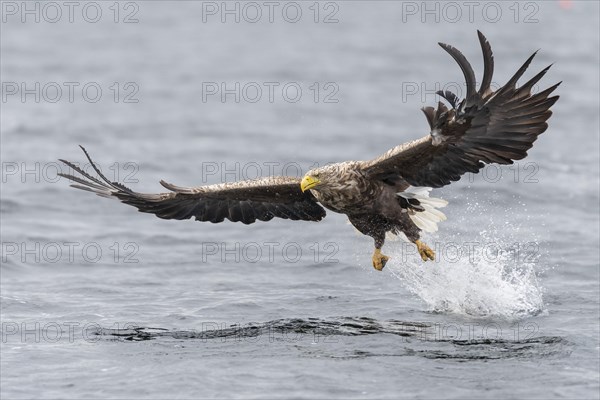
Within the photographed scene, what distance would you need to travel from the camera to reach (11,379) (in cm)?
1178

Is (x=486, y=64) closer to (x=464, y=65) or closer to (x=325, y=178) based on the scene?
(x=464, y=65)

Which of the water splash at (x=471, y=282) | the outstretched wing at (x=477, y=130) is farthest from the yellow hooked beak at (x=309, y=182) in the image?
the water splash at (x=471, y=282)

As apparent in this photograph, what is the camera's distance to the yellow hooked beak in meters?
12.6

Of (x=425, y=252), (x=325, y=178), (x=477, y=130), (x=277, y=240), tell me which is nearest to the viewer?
(x=477, y=130)

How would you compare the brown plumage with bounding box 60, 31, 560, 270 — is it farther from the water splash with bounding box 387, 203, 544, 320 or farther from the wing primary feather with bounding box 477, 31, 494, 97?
the water splash with bounding box 387, 203, 544, 320

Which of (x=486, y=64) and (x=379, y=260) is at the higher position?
(x=486, y=64)

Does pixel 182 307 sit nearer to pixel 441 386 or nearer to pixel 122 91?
pixel 441 386

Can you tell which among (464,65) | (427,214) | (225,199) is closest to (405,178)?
(427,214)

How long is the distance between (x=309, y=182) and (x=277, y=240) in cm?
622

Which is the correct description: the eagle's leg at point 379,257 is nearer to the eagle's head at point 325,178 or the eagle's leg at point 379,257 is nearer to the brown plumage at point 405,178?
the brown plumage at point 405,178

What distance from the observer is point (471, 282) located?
14.3 meters

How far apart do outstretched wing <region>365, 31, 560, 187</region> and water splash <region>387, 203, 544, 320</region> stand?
6.50 ft

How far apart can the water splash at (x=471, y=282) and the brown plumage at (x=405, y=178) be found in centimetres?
80

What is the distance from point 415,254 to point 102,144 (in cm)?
1215
